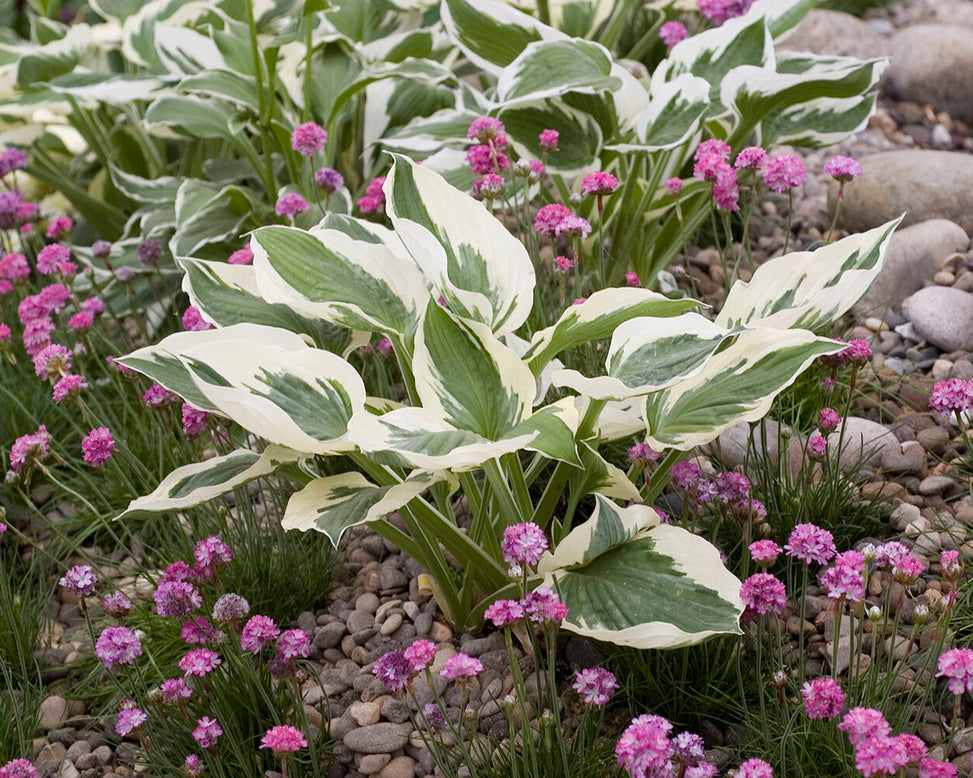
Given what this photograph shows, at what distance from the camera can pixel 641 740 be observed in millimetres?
1166

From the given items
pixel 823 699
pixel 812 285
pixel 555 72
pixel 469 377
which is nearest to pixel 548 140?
pixel 555 72

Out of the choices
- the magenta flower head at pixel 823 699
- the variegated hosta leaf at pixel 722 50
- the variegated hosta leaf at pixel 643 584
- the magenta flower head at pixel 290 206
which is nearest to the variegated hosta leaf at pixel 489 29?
the variegated hosta leaf at pixel 722 50

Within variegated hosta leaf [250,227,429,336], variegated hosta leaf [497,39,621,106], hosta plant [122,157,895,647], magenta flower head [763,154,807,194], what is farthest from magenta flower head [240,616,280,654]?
variegated hosta leaf [497,39,621,106]

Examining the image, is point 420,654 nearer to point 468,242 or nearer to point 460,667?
point 460,667

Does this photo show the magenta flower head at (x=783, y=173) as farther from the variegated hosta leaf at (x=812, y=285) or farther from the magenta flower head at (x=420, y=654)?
the magenta flower head at (x=420, y=654)

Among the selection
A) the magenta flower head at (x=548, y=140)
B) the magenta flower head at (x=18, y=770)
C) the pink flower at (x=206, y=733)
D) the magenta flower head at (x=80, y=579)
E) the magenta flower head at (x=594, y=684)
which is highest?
the magenta flower head at (x=548, y=140)

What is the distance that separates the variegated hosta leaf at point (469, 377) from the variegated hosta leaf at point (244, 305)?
36 centimetres

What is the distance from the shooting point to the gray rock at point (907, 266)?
256cm

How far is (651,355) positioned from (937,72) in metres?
2.78

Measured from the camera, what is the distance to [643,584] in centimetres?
148

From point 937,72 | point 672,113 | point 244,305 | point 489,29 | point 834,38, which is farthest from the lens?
point 834,38

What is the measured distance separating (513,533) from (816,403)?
1000 mm

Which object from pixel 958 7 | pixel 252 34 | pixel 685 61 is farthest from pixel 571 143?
pixel 958 7

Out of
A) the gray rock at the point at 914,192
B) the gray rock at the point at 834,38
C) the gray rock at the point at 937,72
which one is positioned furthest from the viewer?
the gray rock at the point at 834,38
